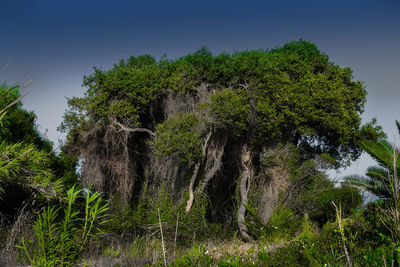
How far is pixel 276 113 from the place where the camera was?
11.4 metres

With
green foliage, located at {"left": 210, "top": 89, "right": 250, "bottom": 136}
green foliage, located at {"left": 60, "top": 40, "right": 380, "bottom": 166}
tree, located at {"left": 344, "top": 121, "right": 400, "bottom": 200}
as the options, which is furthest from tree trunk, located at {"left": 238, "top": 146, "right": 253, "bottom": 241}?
tree, located at {"left": 344, "top": 121, "right": 400, "bottom": 200}

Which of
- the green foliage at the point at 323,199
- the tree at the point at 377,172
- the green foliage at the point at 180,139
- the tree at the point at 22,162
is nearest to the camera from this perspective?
the tree at the point at 22,162

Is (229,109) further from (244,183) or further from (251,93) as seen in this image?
(244,183)

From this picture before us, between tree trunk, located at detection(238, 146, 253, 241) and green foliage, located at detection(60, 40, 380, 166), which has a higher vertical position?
green foliage, located at detection(60, 40, 380, 166)

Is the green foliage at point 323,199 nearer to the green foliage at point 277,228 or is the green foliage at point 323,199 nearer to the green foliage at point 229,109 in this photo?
the green foliage at point 277,228

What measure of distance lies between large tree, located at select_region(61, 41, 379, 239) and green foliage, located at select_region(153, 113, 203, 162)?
0.16 m

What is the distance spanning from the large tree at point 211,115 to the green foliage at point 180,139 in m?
0.16

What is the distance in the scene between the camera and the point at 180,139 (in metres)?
10.1

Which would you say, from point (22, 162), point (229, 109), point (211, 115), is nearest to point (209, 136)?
→ point (211, 115)

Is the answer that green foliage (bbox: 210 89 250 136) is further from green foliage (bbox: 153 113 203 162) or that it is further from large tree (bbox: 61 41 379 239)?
green foliage (bbox: 153 113 203 162)

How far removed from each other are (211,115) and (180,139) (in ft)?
4.48

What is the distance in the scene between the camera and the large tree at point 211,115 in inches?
434

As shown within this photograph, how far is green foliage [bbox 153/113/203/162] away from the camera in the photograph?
1015cm

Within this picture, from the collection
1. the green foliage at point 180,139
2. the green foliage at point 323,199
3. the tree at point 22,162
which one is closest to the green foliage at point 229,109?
the green foliage at point 180,139
